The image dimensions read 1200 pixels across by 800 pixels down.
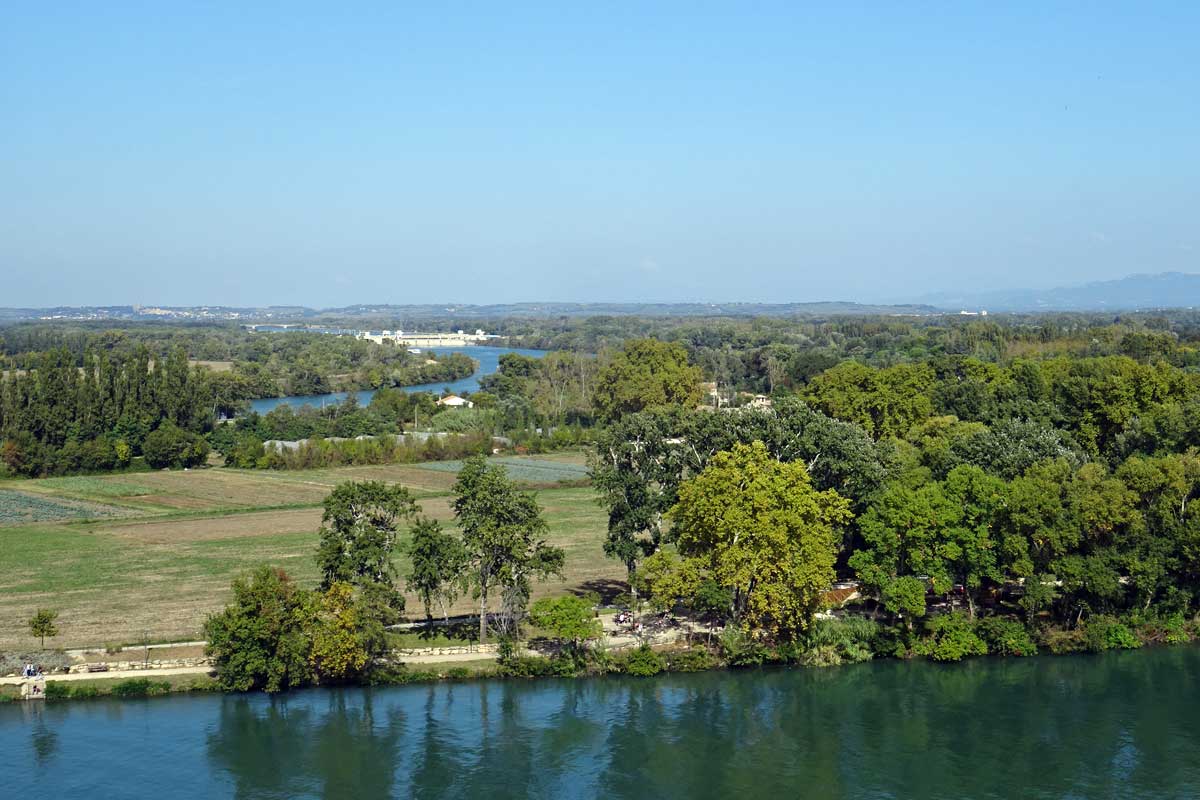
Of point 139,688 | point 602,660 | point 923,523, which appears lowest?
point 139,688

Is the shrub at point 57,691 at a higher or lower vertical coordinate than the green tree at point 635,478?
lower

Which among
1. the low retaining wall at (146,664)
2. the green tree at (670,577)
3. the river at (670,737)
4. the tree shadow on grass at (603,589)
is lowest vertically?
the river at (670,737)

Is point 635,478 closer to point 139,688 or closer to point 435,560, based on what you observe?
A: point 435,560

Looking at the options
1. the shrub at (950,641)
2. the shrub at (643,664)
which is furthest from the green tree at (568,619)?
the shrub at (950,641)

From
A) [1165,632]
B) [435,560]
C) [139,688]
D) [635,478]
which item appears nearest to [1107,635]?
[1165,632]

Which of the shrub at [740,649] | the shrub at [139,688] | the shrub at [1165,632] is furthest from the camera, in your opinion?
the shrub at [1165,632]

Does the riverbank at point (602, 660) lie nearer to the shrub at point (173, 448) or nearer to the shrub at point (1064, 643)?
the shrub at point (1064, 643)

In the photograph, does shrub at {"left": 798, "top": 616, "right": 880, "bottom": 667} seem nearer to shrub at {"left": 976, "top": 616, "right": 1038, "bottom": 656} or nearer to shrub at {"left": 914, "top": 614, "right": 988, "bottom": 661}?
shrub at {"left": 914, "top": 614, "right": 988, "bottom": 661}
